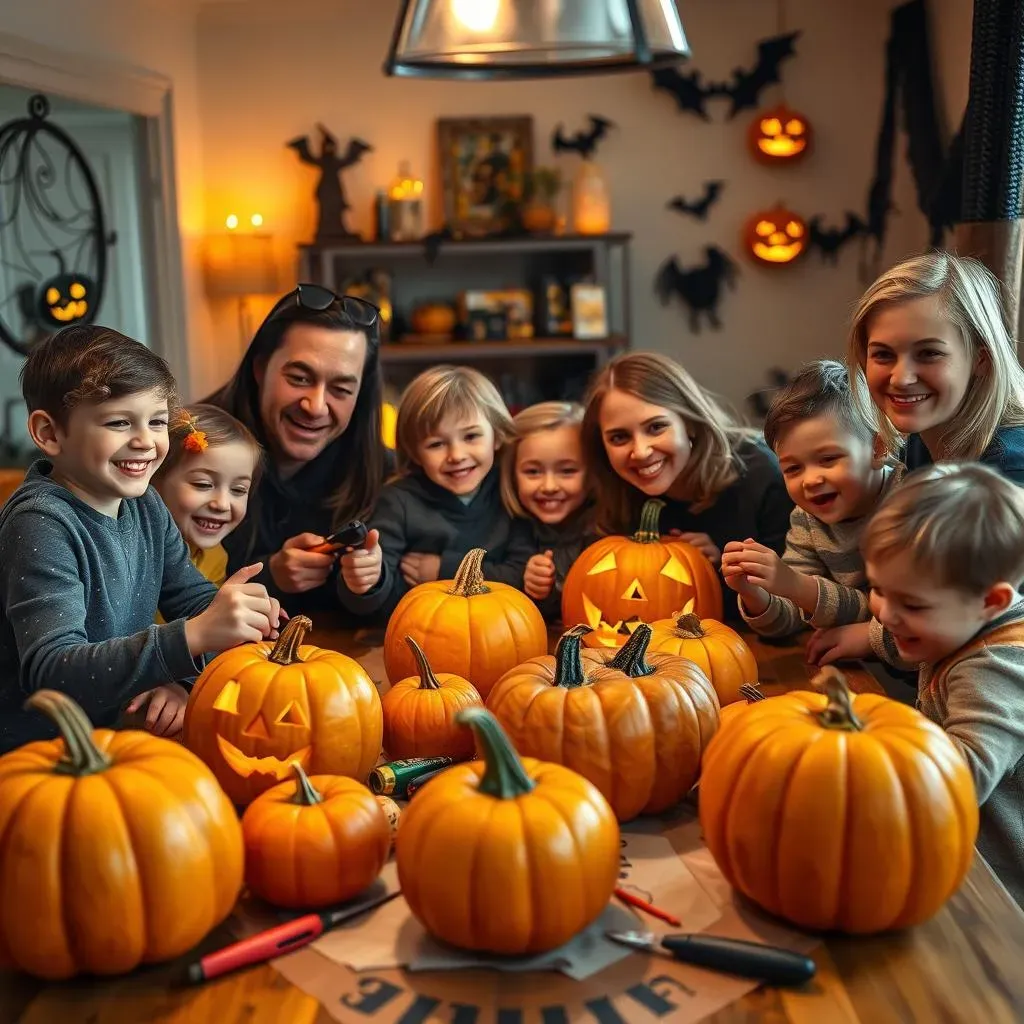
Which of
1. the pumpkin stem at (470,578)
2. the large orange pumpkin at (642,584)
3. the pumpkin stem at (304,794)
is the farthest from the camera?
the large orange pumpkin at (642,584)

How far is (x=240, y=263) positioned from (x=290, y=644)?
5.34 meters

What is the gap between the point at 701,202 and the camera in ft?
21.7

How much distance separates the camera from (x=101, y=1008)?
3.34ft

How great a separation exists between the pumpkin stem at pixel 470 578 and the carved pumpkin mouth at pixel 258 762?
0.49 m

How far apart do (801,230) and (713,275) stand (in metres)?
0.54

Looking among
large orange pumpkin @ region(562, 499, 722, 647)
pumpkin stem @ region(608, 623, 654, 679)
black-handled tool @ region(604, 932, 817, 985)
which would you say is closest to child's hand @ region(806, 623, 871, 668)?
large orange pumpkin @ region(562, 499, 722, 647)

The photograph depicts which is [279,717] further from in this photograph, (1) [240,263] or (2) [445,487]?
(1) [240,263]

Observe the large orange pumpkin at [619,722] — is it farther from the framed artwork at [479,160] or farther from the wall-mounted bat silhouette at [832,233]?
the wall-mounted bat silhouette at [832,233]

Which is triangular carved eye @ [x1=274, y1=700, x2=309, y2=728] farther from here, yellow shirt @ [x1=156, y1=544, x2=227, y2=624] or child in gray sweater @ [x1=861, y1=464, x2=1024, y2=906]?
yellow shirt @ [x1=156, y1=544, x2=227, y2=624]

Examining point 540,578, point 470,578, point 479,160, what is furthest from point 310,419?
point 479,160

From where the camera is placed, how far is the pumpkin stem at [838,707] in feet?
3.80

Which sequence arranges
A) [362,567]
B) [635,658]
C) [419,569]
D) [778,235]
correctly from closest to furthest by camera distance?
[635,658], [362,567], [419,569], [778,235]

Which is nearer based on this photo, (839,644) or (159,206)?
(839,644)

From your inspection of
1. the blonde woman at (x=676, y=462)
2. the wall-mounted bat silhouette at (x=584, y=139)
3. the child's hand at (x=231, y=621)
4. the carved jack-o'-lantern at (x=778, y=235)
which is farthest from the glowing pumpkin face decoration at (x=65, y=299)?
the child's hand at (x=231, y=621)
